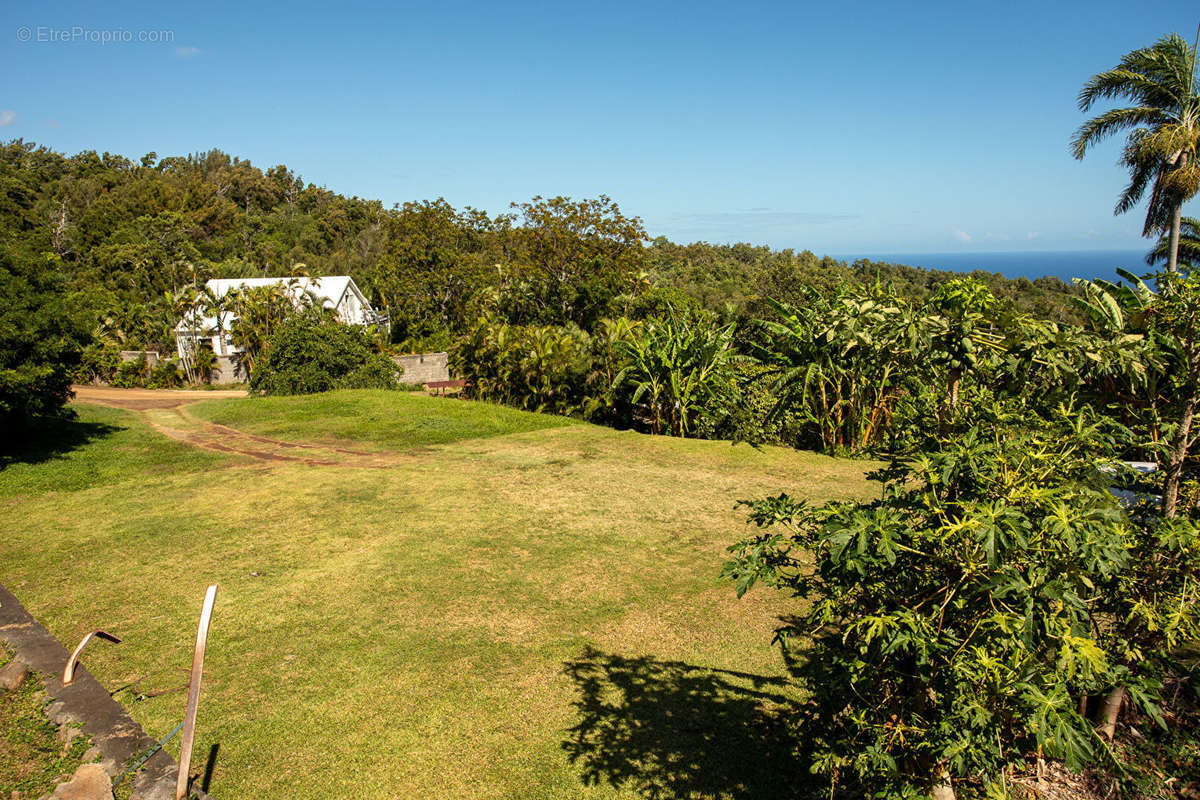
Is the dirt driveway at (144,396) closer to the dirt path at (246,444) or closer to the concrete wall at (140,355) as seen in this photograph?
the dirt path at (246,444)

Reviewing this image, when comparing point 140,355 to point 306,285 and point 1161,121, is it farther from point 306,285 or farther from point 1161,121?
point 1161,121

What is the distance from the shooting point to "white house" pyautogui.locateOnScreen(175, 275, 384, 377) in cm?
3069

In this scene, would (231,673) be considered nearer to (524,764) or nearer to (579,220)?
(524,764)

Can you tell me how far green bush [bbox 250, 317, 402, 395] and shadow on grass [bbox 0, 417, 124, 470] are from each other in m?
6.81

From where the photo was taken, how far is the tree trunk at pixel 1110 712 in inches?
160

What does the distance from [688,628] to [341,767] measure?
349 cm

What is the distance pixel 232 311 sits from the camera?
1235 inches

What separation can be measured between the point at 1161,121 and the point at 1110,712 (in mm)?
16293

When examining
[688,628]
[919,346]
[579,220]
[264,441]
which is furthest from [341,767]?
[579,220]

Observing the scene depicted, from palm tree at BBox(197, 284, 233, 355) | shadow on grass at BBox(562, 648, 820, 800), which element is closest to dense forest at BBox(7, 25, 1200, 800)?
shadow on grass at BBox(562, 648, 820, 800)

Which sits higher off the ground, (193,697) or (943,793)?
(193,697)

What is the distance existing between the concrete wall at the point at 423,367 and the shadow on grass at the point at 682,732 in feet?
83.2

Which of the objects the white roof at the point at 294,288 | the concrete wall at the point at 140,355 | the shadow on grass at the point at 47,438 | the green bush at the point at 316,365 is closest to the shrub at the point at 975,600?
the shadow on grass at the point at 47,438

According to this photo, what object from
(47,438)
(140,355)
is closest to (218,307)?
(140,355)
